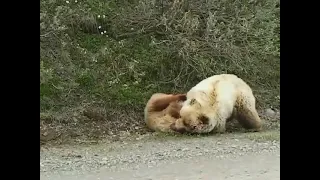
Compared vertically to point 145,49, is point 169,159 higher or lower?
lower

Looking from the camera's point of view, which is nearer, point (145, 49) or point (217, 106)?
point (217, 106)

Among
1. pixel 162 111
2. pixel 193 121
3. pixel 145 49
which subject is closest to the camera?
pixel 193 121

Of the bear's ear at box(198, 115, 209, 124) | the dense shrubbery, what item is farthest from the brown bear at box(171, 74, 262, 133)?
the dense shrubbery

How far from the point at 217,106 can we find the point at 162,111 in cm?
37

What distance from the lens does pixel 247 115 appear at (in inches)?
137

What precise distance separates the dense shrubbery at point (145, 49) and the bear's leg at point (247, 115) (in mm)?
239

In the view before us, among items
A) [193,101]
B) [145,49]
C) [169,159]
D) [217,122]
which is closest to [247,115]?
[217,122]

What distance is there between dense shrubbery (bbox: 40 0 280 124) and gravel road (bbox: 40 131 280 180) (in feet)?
1.42

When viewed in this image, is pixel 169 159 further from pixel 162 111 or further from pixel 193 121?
pixel 162 111

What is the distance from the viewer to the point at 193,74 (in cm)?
380

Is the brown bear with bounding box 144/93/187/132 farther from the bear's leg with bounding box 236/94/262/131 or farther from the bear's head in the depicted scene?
the bear's leg with bounding box 236/94/262/131
